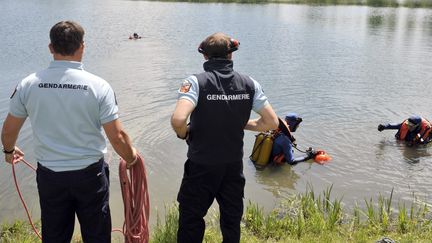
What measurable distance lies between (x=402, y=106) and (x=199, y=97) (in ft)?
32.2

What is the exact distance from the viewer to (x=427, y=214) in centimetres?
580

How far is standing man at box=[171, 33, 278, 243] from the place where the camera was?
10.9 feet

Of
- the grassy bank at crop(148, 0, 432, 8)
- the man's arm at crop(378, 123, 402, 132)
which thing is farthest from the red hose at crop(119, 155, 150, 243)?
Result: the grassy bank at crop(148, 0, 432, 8)

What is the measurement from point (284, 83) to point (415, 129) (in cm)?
547

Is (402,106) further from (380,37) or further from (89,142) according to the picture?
(380,37)

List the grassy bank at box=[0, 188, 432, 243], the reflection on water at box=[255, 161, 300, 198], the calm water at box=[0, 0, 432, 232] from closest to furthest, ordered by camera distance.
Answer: the grassy bank at box=[0, 188, 432, 243] → the reflection on water at box=[255, 161, 300, 198] → the calm water at box=[0, 0, 432, 232]

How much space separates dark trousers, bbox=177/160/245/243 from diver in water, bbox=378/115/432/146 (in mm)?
6194

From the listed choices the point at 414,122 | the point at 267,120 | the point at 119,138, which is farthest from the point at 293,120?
the point at 119,138

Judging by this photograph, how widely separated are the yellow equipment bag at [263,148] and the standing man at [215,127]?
13.1 feet

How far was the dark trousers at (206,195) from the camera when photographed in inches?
140

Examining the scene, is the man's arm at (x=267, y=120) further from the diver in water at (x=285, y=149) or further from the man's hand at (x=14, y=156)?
the diver in water at (x=285, y=149)

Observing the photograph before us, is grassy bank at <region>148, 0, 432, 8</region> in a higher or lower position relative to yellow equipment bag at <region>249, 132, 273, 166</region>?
higher

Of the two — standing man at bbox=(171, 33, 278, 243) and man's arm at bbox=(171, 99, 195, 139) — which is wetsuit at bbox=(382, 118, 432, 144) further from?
man's arm at bbox=(171, 99, 195, 139)

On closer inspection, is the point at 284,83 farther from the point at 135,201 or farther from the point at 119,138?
the point at 119,138
